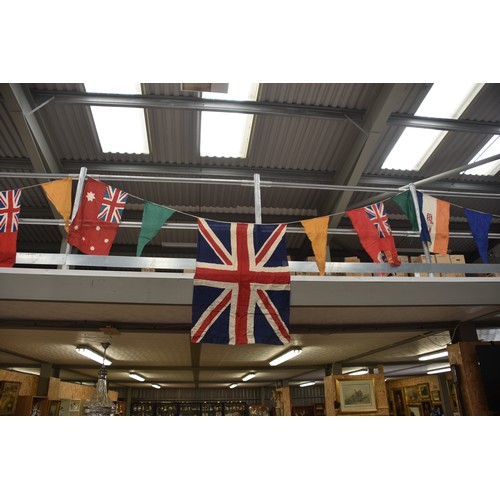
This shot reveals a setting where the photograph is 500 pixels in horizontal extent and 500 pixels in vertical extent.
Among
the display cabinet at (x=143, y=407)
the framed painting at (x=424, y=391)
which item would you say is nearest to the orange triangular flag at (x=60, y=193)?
the framed painting at (x=424, y=391)

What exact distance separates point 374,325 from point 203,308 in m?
3.73

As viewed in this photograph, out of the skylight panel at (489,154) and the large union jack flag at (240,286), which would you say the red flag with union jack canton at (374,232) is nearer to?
the large union jack flag at (240,286)

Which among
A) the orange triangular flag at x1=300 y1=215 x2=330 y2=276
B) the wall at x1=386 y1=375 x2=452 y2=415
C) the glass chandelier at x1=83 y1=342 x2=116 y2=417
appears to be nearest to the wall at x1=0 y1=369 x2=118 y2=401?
the glass chandelier at x1=83 y1=342 x2=116 y2=417

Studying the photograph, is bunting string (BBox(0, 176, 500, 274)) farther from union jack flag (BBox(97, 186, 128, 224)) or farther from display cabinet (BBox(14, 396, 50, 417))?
display cabinet (BBox(14, 396, 50, 417))

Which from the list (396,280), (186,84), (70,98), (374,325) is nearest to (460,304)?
(396,280)

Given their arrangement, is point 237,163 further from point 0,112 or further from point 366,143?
point 0,112

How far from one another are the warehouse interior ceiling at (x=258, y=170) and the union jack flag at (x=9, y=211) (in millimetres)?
949

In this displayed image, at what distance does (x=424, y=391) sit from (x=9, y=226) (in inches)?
526

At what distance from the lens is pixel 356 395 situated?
7.41m

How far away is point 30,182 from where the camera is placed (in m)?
9.27

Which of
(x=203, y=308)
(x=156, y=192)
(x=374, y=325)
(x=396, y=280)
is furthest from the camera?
(x=156, y=192)

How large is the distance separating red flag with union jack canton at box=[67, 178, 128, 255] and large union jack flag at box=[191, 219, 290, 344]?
42.2 inches

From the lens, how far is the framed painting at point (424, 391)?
41.9 ft

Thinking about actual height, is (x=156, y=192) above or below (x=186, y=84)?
above
